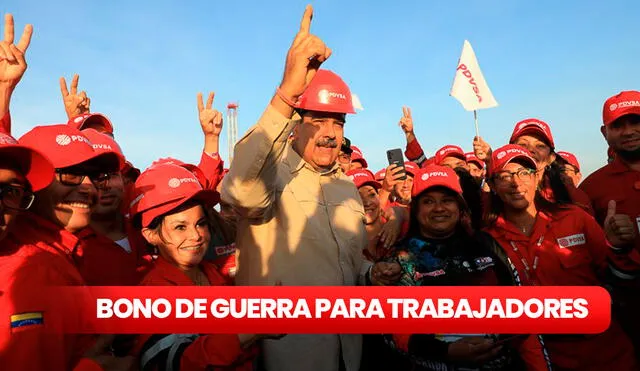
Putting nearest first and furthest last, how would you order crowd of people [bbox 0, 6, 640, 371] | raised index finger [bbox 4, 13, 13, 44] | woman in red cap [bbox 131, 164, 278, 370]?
crowd of people [bbox 0, 6, 640, 371] → woman in red cap [bbox 131, 164, 278, 370] → raised index finger [bbox 4, 13, 13, 44]

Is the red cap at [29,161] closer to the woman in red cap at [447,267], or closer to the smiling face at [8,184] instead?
the smiling face at [8,184]

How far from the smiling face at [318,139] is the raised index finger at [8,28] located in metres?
2.07

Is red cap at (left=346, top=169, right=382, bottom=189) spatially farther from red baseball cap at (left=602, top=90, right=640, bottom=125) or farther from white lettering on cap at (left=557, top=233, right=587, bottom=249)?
red baseball cap at (left=602, top=90, right=640, bottom=125)

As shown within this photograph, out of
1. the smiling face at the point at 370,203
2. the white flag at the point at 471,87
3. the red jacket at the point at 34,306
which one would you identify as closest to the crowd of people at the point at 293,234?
the red jacket at the point at 34,306

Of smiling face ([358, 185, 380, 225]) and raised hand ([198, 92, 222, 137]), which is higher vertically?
raised hand ([198, 92, 222, 137])

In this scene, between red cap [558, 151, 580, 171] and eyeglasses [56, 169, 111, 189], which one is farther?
red cap [558, 151, 580, 171]

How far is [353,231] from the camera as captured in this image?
3.21 metres

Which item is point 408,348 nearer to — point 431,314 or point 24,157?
point 431,314

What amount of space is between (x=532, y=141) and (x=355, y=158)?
2.90m

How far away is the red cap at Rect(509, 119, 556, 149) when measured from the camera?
528 centimetres

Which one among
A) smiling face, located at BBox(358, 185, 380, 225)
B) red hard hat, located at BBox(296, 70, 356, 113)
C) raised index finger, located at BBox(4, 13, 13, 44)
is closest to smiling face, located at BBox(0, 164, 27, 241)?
raised index finger, located at BBox(4, 13, 13, 44)

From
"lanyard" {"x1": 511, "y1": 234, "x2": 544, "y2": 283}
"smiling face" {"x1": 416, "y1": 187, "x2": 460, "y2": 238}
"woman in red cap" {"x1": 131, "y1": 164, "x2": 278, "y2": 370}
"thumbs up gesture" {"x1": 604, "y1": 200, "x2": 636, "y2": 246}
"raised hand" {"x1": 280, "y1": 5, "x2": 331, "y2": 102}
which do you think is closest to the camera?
"raised hand" {"x1": 280, "y1": 5, "x2": 331, "y2": 102}

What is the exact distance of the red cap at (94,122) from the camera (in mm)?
4484

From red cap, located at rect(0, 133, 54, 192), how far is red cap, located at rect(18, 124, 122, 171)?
16.7 inches
